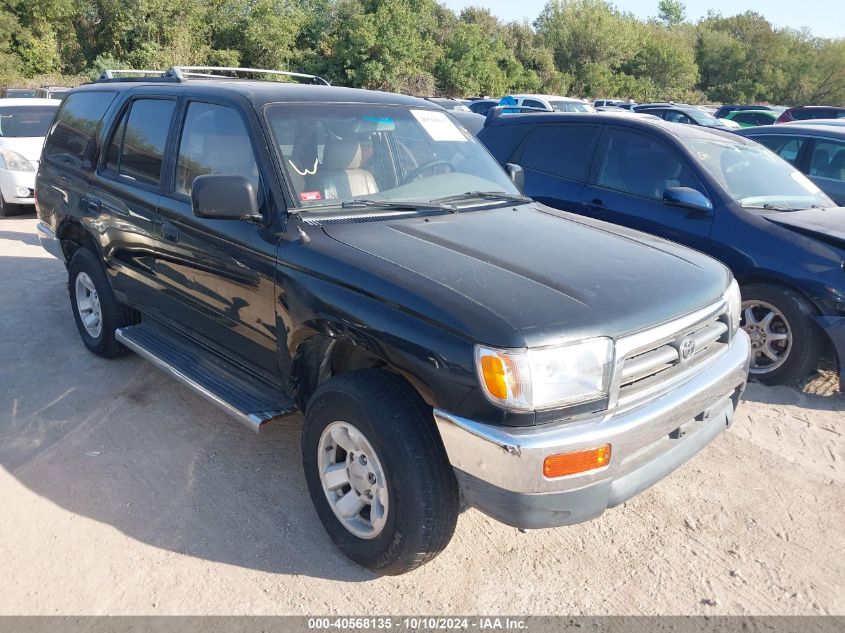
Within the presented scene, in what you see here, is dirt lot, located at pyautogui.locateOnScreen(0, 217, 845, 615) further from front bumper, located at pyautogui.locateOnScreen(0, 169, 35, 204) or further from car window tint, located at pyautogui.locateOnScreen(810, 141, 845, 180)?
front bumper, located at pyautogui.locateOnScreen(0, 169, 35, 204)

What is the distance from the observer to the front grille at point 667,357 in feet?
8.43

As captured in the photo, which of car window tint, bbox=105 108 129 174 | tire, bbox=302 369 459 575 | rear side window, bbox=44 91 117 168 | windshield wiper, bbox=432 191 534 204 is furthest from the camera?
rear side window, bbox=44 91 117 168

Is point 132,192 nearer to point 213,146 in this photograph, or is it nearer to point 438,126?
point 213,146

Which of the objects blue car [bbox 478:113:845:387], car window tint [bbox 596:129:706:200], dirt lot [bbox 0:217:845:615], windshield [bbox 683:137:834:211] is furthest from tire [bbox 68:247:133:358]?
windshield [bbox 683:137:834:211]

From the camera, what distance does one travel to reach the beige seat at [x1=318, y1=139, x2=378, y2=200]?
11.2 ft

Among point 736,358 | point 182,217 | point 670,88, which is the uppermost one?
point 182,217

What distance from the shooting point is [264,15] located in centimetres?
3244

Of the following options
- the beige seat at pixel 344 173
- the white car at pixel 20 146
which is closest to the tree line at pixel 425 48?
the white car at pixel 20 146

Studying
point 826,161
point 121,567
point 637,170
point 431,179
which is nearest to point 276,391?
point 121,567

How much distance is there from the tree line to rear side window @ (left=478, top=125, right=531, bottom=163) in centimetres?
2793

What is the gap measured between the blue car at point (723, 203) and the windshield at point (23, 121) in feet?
26.4

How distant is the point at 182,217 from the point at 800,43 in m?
61.5

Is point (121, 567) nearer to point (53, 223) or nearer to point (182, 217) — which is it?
point (182, 217)

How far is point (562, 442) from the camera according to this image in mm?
2350
